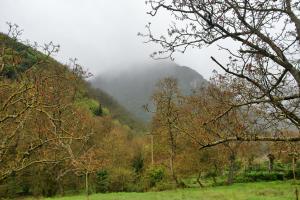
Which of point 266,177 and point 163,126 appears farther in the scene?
point 266,177

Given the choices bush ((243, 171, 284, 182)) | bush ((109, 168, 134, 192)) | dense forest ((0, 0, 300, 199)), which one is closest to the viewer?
dense forest ((0, 0, 300, 199))

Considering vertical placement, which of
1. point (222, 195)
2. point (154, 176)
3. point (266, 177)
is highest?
point (154, 176)

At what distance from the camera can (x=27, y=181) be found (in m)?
44.6

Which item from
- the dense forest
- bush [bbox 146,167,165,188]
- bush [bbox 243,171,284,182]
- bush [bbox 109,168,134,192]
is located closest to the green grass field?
the dense forest

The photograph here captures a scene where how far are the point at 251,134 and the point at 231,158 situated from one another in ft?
129

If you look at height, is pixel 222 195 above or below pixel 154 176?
below

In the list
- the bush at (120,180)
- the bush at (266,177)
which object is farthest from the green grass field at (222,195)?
the bush at (120,180)

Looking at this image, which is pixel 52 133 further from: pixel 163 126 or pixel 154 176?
pixel 154 176

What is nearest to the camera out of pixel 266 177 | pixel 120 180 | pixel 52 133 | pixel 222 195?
pixel 52 133

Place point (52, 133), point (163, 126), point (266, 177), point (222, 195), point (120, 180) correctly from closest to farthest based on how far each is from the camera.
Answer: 1. point (52, 133)
2. point (222, 195)
3. point (163, 126)
4. point (266, 177)
5. point (120, 180)

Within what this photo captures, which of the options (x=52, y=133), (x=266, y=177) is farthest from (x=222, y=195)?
(x=52, y=133)

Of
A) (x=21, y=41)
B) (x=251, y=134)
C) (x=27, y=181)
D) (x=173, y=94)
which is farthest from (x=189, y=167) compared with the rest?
(x=251, y=134)

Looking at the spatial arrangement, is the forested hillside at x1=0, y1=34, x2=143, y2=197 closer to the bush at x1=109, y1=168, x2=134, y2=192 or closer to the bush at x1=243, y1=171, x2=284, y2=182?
the bush at x1=109, y1=168, x2=134, y2=192

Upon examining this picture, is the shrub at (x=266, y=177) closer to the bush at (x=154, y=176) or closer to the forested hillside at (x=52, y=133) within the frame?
the bush at (x=154, y=176)
